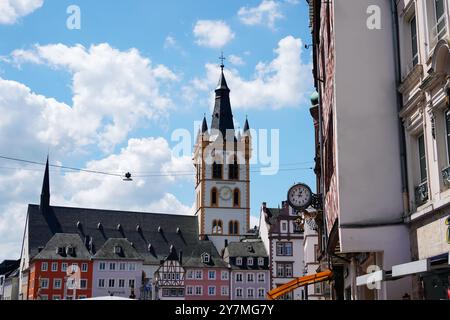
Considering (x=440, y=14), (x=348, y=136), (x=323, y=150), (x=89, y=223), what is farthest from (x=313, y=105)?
(x=89, y=223)

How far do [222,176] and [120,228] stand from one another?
2094 cm

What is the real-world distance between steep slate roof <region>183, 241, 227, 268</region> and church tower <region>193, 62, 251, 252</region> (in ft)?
15.8

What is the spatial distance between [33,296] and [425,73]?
89871 mm

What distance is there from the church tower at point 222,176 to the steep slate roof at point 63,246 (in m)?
22.2

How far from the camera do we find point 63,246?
9881 centimetres

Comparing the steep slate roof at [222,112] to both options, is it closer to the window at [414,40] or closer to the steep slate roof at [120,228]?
the steep slate roof at [120,228]

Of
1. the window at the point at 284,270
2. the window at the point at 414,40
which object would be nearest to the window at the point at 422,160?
the window at the point at 414,40

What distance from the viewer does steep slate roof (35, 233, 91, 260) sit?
9652 cm

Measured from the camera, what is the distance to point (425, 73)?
12.4 m

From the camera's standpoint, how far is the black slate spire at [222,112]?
392 ft

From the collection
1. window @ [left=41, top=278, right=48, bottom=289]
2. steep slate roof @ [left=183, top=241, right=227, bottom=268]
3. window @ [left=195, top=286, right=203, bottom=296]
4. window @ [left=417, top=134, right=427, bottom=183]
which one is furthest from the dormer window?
window @ [left=417, top=134, right=427, bottom=183]

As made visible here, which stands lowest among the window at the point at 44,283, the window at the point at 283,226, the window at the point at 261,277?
the window at the point at 44,283
